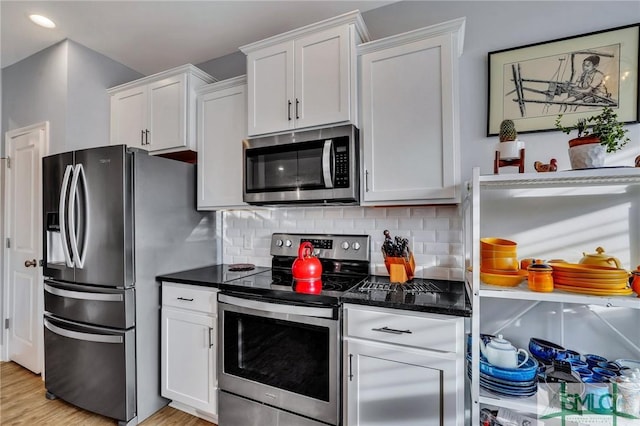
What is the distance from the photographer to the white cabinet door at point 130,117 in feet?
8.32

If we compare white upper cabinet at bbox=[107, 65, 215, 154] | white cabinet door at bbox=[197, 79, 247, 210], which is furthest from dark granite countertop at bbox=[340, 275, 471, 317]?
white upper cabinet at bbox=[107, 65, 215, 154]

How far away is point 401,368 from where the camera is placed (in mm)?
1409

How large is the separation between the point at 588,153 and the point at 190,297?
220 centimetres

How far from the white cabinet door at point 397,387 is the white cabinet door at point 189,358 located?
0.93m

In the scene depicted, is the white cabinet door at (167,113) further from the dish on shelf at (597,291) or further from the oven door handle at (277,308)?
the dish on shelf at (597,291)

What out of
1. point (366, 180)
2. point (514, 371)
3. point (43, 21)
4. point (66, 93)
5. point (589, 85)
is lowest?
point (514, 371)

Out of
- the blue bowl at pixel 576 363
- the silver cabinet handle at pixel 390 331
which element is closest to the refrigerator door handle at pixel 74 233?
the silver cabinet handle at pixel 390 331

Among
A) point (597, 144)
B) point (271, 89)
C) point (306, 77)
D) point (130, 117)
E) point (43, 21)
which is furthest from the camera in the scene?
point (130, 117)

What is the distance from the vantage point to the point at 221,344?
1828 millimetres

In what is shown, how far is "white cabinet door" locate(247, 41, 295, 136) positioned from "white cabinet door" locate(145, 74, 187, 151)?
25.6 inches

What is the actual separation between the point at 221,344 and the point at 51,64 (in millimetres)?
2752

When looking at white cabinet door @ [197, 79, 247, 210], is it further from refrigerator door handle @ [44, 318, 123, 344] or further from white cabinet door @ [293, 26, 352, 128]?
refrigerator door handle @ [44, 318, 123, 344]

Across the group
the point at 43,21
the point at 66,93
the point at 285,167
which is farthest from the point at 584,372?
the point at 43,21

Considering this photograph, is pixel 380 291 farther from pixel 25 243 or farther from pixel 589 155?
pixel 25 243
